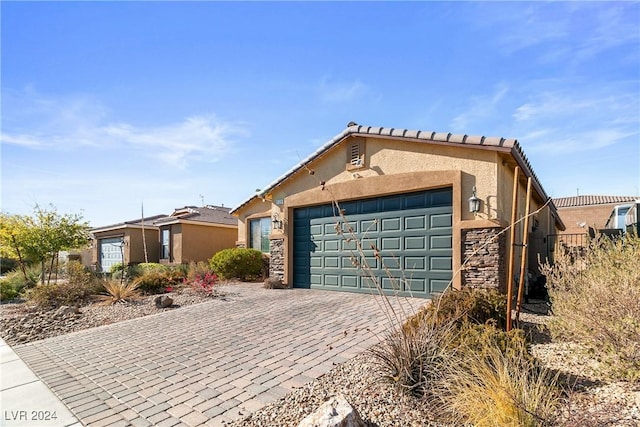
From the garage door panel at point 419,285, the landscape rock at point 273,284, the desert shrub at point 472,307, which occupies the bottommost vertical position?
the landscape rock at point 273,284

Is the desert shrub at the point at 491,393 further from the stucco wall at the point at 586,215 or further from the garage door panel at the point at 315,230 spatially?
the stucco wall at the point at 586,215

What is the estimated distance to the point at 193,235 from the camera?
68.3 feet

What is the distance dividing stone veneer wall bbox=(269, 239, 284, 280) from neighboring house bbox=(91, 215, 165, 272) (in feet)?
43.0

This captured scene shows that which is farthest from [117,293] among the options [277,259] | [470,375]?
[470,375]

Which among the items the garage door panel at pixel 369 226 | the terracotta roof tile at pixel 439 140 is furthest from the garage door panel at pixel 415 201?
the terracotta roof tile at pixel 439 140

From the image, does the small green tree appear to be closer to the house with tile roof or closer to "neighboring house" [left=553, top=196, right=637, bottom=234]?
the house with tile roof

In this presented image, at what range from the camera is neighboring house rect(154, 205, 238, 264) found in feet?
67.0

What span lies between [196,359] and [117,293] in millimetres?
6135

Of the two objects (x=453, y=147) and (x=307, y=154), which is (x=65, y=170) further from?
(x=453, y=147)

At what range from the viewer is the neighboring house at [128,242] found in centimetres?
2298

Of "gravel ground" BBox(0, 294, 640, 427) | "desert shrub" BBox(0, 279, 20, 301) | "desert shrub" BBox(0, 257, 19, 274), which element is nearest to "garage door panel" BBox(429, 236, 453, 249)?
"gravel ground" BBox(0, 294, 640, 427)

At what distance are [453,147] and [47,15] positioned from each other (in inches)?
393

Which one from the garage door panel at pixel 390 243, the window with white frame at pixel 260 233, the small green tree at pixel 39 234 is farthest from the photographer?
the window with white frame at pixel 260 233

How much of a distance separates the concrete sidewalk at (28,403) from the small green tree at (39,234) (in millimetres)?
9645
